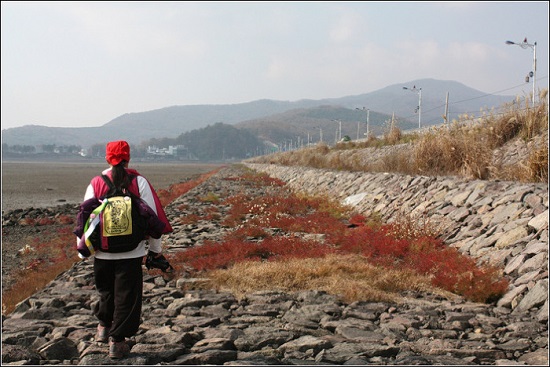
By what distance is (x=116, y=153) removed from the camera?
4344 millimetres

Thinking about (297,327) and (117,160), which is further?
(297,327)

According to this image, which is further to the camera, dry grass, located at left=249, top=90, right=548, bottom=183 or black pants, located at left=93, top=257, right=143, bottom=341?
dry grass, located at left=249, top=90, right=548, bottom=183

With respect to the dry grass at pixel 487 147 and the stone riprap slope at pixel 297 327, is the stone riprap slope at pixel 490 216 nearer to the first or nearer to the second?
the stone riprap slope at pixel 297 327

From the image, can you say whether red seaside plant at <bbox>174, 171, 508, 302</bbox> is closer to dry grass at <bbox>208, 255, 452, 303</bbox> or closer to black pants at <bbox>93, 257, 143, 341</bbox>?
dry grass at <bbox>208, 255, 452, 303</bbox>

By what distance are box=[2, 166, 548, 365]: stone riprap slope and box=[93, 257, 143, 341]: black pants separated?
10.7 inches

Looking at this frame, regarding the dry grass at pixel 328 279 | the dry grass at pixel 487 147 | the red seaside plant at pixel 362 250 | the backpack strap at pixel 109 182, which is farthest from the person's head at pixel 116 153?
the dry grass at pixel 487 147

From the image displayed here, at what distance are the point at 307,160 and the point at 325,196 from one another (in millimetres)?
16765

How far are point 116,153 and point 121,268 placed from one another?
3.38ft

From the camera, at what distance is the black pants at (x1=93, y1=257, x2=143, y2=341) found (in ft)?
14.1

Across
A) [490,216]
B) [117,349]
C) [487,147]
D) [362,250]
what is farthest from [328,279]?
[487,147]

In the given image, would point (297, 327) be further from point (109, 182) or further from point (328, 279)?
point (109, 182)

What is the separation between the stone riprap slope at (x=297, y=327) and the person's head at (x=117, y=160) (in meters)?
1.57

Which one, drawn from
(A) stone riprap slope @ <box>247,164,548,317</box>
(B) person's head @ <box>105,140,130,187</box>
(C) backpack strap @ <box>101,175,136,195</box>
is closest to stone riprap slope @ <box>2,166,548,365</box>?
(A) stone riprap slope @ <box>247,164,548,317</box>

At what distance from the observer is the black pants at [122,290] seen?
14.1ft
